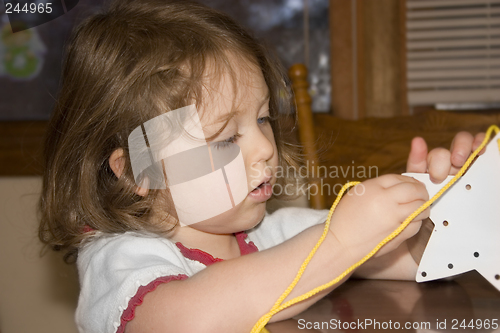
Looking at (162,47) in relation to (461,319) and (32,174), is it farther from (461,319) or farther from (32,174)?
(32,174)

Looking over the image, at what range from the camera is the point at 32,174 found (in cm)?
139

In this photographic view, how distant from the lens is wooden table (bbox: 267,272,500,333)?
459mm

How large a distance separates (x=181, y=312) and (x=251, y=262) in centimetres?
9

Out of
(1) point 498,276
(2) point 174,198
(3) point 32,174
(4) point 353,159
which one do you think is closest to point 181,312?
(2) point 174,198

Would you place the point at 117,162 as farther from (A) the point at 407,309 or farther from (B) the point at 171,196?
(A) the point at 407,309

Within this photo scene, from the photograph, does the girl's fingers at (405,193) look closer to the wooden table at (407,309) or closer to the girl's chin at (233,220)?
the wooden table at (407,309)

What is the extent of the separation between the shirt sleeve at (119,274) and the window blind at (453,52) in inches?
40.5

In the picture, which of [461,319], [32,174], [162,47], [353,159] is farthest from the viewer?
[32,174]

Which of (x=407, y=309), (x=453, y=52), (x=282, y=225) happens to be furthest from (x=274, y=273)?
(x=453, y=52)

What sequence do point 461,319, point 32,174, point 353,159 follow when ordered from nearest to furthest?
1. point 461,319
2. point 353,159
3. point 32,174

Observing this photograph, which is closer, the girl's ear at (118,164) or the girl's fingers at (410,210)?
the girl's fingers at (410,210)

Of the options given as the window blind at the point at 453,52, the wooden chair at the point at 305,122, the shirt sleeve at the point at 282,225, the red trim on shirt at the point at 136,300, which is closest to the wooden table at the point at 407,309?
the red trim on shirt at the point at 136,300

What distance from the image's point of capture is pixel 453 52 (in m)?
1.41

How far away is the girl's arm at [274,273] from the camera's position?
19.0 inches
